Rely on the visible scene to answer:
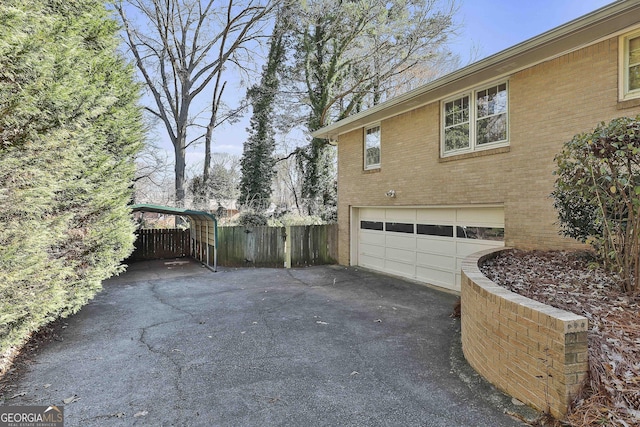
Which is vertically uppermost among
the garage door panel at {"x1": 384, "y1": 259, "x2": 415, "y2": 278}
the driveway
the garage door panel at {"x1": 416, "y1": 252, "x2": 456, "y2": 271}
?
the garage door panel at {"x1": 416, "y1": 252, "x2": 456, "y2": 271}

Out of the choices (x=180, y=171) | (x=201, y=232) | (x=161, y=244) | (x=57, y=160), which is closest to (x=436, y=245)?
(x=57, y=160)

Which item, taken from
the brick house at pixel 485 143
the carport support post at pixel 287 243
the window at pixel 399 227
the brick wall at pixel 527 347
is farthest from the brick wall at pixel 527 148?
the carport support post at pixel 287 243

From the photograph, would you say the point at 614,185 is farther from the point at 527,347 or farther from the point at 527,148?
the point at 527,148

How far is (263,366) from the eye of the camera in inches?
159

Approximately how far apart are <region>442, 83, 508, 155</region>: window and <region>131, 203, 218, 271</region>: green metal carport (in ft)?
24.5

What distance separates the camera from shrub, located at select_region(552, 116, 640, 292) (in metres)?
3.56

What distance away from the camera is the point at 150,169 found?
21047 mm

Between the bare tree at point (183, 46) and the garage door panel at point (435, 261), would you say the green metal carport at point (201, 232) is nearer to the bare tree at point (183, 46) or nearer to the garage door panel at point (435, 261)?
the bare tree at point (183, 46)

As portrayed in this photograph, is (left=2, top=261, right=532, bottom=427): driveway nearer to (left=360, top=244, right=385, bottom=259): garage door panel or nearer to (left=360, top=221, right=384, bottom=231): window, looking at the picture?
(left=360, top=244, right=385, bottom=259): garage door panel

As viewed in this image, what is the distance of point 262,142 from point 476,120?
36.8ft

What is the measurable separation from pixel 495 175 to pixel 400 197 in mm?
2790

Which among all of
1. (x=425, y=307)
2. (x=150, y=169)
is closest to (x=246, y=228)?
(x=425, y=307)

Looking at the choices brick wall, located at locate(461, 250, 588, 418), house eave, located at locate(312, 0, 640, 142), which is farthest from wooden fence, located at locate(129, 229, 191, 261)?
brick wall, located at locate(461, 250, 588, 418)

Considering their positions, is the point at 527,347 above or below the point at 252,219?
below
